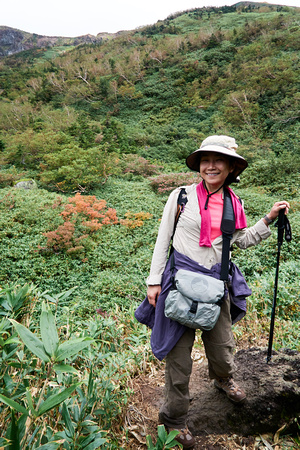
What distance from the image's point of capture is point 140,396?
1.96 metres

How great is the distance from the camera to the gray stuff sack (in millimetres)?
1412

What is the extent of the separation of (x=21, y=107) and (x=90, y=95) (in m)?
5.80

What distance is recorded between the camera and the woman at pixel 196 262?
1549 mm

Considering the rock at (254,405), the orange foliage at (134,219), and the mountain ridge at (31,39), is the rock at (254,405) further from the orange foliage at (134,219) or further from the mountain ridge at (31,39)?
the mountain ridge at (31,39)

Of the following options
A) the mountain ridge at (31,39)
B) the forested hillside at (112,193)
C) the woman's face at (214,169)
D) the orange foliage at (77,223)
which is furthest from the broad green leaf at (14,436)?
the mountain ridge at (31,39)

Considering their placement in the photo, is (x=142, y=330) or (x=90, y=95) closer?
(x=142, y=330)

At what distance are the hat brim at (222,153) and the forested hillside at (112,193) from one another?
110 cm

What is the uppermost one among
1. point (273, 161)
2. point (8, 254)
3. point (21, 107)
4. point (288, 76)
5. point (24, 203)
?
point (288, 76)

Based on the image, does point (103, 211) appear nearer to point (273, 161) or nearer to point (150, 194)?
point (150, 194)

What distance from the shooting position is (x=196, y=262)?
1.55m

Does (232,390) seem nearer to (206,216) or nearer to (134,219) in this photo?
(206,216)

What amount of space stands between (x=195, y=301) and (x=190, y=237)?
0.37 m

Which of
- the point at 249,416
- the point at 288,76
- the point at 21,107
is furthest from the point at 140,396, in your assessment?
the point at 21,107

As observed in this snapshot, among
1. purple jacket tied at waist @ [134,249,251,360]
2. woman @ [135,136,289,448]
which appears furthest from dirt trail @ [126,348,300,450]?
purple jacket tied at waist @ [134,249,251,360]
